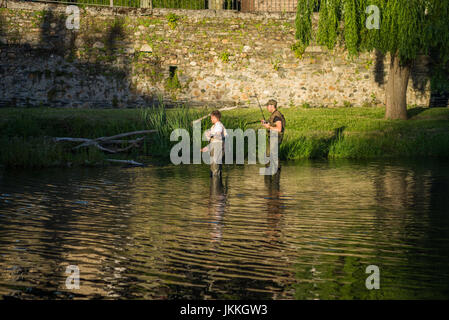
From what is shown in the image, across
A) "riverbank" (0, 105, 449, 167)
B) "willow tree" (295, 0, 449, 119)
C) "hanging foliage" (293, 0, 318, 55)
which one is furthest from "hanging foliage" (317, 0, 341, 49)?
"riverbank" (0, 105, 449, 167)

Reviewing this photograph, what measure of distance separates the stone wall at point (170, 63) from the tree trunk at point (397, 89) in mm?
3339

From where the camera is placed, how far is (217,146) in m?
14.1

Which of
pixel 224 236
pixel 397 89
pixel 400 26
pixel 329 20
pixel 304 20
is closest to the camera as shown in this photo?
pixel 224 236

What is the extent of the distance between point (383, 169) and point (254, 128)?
5.61 metres

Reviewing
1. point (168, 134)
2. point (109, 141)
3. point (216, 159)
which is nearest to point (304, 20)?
point (168, 134)

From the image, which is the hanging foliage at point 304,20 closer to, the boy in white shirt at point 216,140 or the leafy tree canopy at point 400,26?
the leafy tree canopy at point 400,26

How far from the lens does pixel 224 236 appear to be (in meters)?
8.86

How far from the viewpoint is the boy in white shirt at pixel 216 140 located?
13887 mm

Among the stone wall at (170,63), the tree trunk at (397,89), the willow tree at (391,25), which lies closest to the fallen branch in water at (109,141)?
the stone wall at (170,63)

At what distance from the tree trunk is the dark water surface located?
9853 mm

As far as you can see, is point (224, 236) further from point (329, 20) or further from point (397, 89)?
point (397, 89)

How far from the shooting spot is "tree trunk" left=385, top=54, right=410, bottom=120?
24406mm

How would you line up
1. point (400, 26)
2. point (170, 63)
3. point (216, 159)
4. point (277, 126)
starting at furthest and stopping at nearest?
1. point (170, 63)
2. point (400, 26)
3. point (277, 126)
4. point (216, 159)

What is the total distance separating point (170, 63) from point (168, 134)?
8.00m
